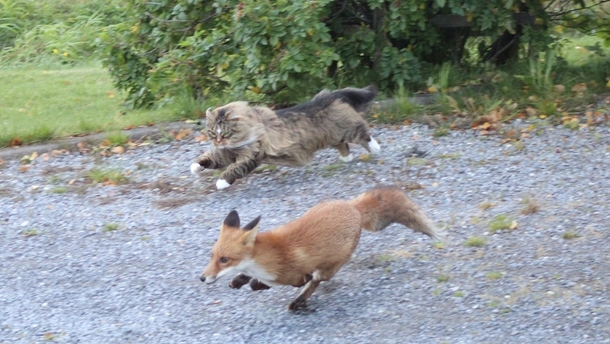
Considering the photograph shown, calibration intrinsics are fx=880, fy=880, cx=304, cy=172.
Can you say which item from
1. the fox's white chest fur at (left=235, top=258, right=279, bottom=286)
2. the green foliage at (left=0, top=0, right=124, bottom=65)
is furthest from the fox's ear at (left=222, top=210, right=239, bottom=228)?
the green foliage at (left=0, top=0, right=124, bottom=65)

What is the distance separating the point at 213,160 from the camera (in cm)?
838

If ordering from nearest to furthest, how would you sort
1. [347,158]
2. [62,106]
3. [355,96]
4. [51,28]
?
[347,158], [355,96], [62,106], [51,28]

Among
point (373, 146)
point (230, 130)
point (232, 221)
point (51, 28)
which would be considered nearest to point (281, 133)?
point (230, 130)

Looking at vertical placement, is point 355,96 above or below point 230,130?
below

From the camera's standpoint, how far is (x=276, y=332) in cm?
534

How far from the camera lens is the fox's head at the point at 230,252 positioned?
529 centimetres

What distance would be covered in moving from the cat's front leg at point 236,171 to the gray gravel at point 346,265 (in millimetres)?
117

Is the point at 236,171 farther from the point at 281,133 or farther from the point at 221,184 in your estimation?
the point at 281,133

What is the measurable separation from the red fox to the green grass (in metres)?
4.92

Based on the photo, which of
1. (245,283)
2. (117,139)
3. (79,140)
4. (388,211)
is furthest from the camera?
(79,140)

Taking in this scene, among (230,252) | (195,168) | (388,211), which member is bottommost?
(195,168)

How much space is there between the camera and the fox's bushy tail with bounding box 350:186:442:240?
20.1 ft

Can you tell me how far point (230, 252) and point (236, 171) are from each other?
9.50 ft

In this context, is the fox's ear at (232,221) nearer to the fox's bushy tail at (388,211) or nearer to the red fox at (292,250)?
the red fox at (292,250)
